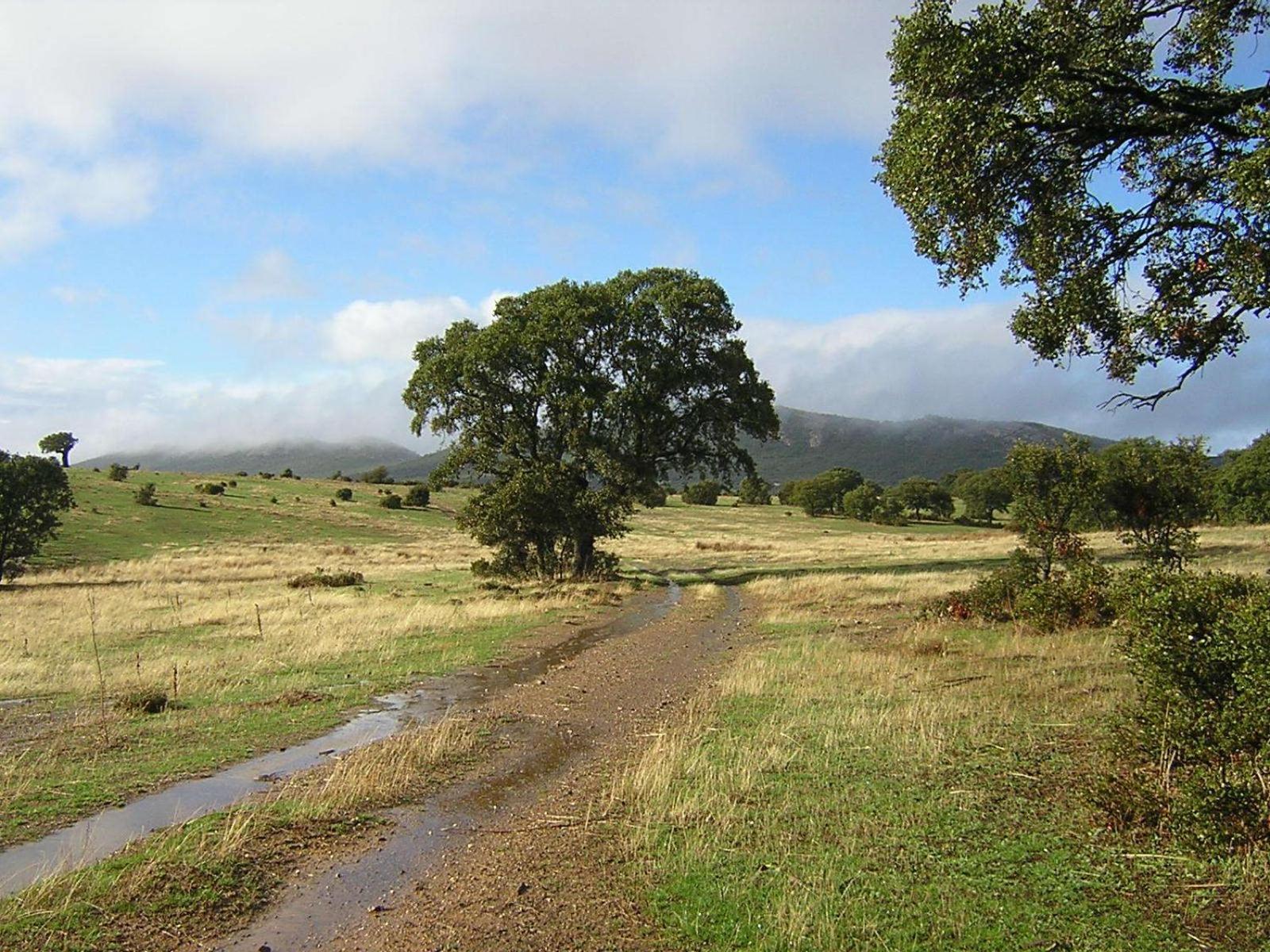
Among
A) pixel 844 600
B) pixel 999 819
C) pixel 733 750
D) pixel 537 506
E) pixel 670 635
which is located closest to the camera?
pixel 999 819

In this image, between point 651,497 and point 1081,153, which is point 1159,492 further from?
point 651,497

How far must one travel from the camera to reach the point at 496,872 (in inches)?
298

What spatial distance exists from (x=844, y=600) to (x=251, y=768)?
73.6 ft

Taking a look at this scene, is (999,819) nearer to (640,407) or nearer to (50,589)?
(640,407)

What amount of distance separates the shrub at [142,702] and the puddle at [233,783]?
3.65 meters

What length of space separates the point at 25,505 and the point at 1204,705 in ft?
173

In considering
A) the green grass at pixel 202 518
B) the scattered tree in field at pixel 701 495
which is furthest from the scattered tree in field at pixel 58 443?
the scattered tree in field at pixel 701 495

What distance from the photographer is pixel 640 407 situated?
39344mm

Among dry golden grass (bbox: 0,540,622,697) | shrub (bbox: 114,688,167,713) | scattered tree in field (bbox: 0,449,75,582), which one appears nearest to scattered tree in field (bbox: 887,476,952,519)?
dry golden grass (bbox: 0,540,622,697)

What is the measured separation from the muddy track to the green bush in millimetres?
5264

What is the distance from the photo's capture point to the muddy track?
643 cm

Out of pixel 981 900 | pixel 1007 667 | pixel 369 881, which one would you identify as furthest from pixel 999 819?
pixel 1007 667

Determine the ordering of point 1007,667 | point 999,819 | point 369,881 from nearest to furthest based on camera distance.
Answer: point 369,881
point 999,819
point 1007,667

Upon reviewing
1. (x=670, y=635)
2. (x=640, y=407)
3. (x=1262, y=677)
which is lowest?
(x=670, y=635)
